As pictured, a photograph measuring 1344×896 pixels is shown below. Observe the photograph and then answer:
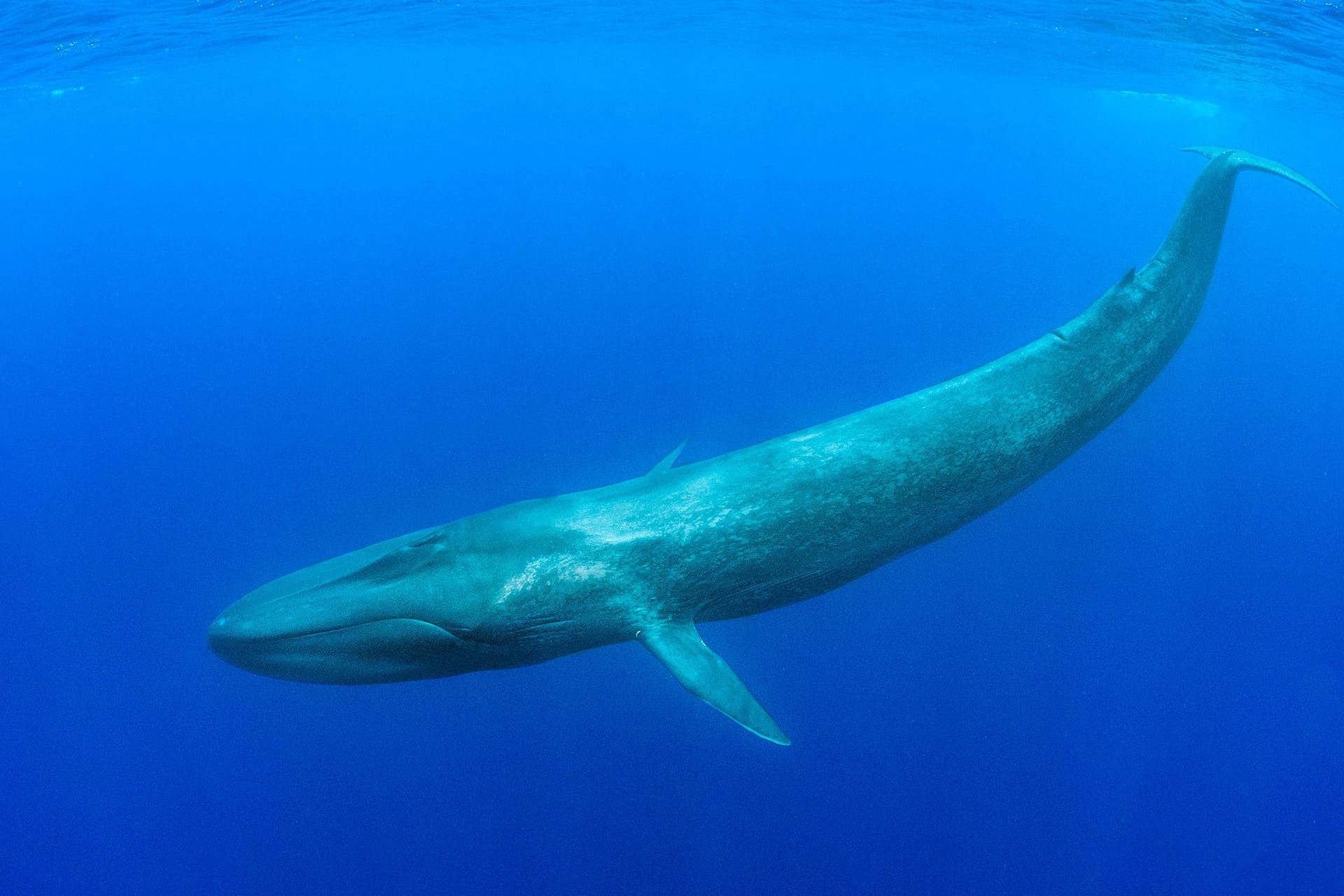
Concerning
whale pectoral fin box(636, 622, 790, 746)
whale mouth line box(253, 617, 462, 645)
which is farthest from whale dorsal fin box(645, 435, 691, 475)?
whale mouth line box(253, 617, 462, 645)

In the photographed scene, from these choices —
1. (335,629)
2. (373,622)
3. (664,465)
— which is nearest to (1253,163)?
(664,465)

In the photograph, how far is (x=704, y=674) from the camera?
4758 mm

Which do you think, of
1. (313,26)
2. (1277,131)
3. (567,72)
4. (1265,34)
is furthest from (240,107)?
(1277,131)

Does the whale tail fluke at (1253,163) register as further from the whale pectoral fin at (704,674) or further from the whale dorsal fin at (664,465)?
the whale pectoral fin at (704,674)

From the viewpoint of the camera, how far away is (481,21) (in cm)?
3234

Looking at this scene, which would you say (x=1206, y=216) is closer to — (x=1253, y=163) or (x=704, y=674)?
(x=1253, y=163)

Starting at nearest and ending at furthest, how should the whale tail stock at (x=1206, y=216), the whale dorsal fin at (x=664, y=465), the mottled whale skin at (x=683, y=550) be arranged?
the mottled whale skin at (x=683, y=550) → the whale dorsal fin at (x=664, y=465) → the whale tail stock at (x=1206, y=216)

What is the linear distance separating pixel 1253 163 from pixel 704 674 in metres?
9.00

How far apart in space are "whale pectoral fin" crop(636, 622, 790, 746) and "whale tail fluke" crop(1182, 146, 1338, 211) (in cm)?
825

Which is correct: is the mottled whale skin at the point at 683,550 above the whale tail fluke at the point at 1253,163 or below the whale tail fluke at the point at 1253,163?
below

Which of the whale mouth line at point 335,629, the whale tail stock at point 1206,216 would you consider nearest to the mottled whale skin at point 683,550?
the whale mouth line at point 335,629

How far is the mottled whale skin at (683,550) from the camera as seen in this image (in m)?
4.55

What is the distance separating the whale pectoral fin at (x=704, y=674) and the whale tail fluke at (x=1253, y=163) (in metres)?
8.25

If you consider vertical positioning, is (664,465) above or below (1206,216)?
below
